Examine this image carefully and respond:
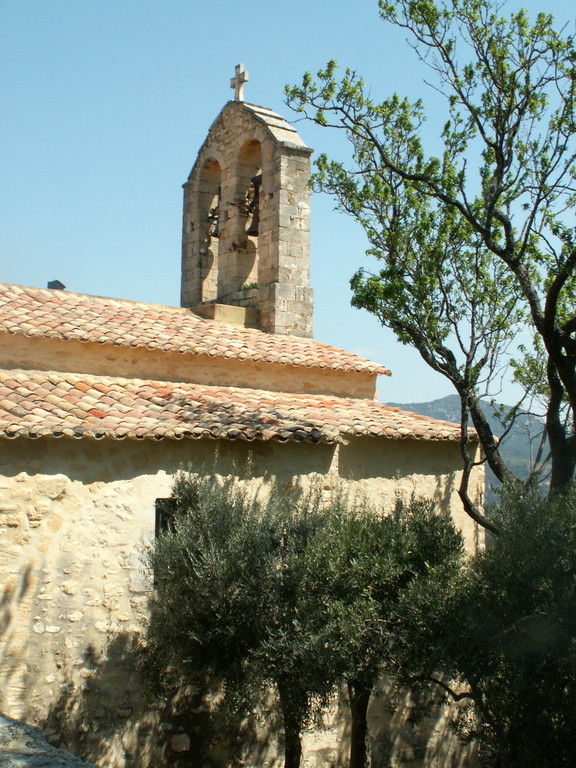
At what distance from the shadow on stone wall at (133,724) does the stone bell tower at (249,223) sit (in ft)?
17.9

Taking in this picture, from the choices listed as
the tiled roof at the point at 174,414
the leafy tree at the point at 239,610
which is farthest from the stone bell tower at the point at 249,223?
the leafy tree at the point at 239,610

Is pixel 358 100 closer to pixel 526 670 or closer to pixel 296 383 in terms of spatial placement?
pixel 296 383

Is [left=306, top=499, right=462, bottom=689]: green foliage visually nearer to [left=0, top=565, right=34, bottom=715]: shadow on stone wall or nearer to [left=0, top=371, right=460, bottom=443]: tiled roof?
[left=0, top=371, right=460, bottom=443]: tiled roof

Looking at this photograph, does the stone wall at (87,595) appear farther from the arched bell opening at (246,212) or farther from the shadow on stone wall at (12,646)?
the arched bell opening at (246,212)

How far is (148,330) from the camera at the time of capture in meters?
9.70

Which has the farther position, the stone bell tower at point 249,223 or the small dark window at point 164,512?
the stone bell tower at point 249,223

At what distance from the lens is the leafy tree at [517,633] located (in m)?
5.39

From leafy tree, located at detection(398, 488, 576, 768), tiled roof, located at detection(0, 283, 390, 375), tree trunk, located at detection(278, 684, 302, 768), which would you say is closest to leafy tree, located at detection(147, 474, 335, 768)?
tree trunk, located at detection(278, 684, 302, 768)

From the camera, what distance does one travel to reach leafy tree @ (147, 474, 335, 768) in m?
6.20

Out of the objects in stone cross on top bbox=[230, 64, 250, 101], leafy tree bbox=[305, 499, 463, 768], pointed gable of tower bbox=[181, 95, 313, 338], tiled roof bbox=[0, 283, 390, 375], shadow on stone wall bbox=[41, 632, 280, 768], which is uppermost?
stone cross on top bbox=[230, 64, 250, 101]

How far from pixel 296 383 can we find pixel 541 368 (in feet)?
16.2

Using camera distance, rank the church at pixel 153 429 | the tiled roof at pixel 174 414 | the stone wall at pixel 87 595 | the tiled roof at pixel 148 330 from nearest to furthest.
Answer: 1. the stone wall at pixel 87 595
2. the church at pixel 153 429
3. the tiled roof at pixel 174 414
4. the tiled roof at pixel 148 330

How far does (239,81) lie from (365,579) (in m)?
8.44

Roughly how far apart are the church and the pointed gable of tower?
0.03m
